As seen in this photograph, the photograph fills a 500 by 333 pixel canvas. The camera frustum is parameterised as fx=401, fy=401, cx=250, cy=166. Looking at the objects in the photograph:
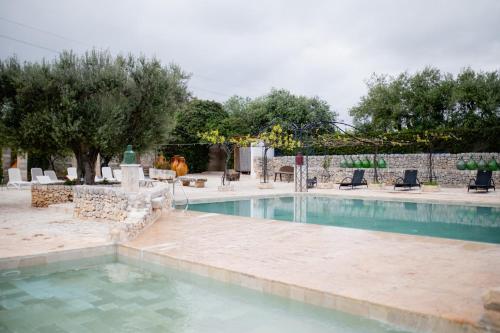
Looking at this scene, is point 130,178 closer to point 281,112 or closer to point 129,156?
point 129,156

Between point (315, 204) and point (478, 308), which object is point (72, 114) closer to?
point (315, 204)

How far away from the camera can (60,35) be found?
771 inches

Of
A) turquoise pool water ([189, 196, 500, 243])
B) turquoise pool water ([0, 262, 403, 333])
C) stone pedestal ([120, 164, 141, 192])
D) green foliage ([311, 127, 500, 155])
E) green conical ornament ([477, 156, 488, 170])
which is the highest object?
green foliage ([311, 127, 500, 155])

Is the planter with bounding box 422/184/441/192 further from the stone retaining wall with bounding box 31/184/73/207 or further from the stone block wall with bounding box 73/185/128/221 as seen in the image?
the stone retaining wall with bounding box 31/184/73/207

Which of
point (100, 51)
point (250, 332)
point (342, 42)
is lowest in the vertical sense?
point (250, 332)

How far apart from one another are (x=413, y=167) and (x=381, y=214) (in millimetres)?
10214

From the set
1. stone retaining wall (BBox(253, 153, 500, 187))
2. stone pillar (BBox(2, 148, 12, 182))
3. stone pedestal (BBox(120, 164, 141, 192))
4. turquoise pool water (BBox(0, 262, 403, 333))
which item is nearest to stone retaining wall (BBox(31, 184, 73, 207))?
stone pedestal (BBox(120, 164, 141, 192))

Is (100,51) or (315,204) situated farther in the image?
(315,204)

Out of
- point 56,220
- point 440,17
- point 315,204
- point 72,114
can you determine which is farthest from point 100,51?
point 440,17

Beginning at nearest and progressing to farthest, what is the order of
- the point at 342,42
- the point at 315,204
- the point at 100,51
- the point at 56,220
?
1. the point at 56,220
2. the point at 100,51
3. the point at 315,204
4. the point at 342,42

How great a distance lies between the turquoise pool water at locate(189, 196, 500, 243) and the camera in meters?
8.84

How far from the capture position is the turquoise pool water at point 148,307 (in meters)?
4.11

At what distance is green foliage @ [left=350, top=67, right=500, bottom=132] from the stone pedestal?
2102 centimetres

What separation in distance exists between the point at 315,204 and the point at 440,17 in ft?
32.1
